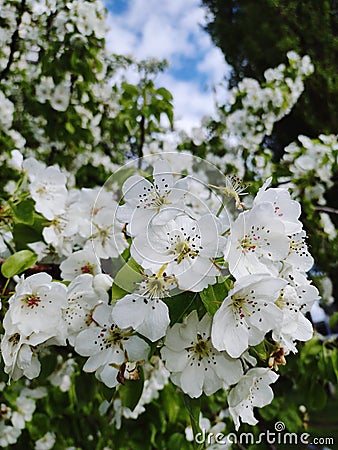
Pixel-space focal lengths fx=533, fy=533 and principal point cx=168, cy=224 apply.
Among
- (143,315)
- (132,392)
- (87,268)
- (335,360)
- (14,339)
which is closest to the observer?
(143,315)

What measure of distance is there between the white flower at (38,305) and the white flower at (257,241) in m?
0.30

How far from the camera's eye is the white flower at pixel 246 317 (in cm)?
75

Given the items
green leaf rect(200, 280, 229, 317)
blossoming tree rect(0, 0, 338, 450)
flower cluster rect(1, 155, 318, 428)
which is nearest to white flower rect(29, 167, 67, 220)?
blossoming tree rect(0, 0, 338, 450)

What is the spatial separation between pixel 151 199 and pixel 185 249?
115 mm

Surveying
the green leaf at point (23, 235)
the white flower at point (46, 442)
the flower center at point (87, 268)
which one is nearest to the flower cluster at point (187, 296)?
the flower center at point (87, 268)

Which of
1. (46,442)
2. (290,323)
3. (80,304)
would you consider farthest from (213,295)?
(46,442)

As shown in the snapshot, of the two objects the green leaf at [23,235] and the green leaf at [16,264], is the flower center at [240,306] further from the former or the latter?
the green leaf at [23,235]

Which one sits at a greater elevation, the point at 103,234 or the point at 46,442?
the point at 103,234

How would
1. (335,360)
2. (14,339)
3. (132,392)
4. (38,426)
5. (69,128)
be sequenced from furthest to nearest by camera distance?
(69,128), (38,426), (335,360), (132,392), (14,339)

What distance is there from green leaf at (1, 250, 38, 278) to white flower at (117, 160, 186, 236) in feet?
0.75

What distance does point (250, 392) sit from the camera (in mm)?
891

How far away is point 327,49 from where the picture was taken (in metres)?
6.69

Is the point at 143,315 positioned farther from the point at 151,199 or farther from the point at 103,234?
the point at 103,234

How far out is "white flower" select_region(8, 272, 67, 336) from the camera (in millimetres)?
855
